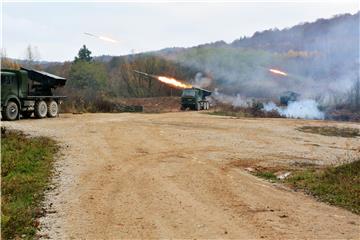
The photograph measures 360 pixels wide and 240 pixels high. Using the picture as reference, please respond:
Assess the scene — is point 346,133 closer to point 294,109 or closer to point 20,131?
point 20,131

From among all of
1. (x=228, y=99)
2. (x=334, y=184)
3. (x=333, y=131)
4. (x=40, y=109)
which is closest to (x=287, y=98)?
(x=228, y=99)

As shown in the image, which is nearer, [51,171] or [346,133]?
[51,171]

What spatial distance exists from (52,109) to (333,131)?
1691cm

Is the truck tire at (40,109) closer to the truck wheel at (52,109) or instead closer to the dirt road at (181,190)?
the truck wheel at (52,109)

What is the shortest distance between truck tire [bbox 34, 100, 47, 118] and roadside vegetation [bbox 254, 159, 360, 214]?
1812 cm

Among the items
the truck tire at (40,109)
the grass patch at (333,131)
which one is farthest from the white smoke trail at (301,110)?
the truck tire at (40,109)

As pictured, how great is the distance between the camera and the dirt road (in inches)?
360

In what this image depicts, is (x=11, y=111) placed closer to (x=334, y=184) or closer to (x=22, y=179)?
(x=22, y=179)

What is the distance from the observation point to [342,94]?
6047 cm

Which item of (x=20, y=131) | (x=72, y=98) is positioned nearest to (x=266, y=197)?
(x=20, y=131)

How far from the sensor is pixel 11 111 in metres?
27.3

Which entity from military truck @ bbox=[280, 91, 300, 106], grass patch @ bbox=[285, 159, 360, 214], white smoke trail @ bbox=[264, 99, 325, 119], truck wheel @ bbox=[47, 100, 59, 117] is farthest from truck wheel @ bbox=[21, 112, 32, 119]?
military truck @ bbox=[280, 91, 300, 106]

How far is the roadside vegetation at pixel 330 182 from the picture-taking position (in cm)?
1150

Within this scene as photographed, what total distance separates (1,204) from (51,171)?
367cm
